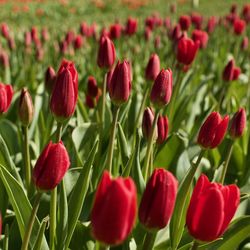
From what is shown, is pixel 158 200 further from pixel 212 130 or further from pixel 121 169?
pixel 121 169

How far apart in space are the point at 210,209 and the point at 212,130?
442 mm

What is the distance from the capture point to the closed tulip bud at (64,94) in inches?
50.5

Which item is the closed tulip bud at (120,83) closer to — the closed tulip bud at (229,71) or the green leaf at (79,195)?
the green leaf at (79,195)

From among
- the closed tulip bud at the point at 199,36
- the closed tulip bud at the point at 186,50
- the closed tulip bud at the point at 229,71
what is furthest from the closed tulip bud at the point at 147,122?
the closed tulip bud at the point at 199,36

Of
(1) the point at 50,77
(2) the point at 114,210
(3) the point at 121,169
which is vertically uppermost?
(2) the point at 114,210

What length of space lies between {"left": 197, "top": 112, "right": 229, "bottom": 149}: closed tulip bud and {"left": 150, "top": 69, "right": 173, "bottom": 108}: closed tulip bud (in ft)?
0.76

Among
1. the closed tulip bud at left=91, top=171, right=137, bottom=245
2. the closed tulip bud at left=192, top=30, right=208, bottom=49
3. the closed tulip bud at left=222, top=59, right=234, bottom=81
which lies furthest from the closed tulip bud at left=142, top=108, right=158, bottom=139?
the closed tulip bud at left=192, top=30, right=208, bottom=49

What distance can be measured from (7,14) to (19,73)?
7.07 meters

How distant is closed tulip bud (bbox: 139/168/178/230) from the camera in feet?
2.88

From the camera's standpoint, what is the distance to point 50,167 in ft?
3.21

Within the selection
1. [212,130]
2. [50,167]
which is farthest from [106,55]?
[50,167]

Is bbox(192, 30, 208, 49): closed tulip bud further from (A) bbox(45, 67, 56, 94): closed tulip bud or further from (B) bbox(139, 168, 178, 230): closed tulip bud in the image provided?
(B) bbox(139, 168, 178, 230): closed tulip bud

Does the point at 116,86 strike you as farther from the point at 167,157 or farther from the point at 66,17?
the point at 66,17

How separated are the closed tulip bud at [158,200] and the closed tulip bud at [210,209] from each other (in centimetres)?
7
